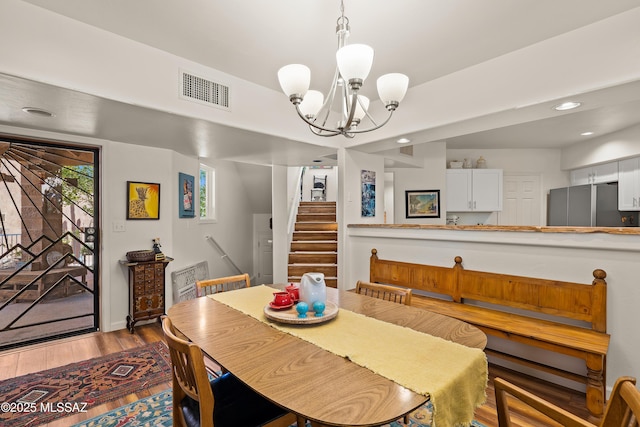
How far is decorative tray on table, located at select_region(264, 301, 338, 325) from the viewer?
1.51 metres

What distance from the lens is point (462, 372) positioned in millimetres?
1080

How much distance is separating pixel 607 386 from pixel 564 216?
3.67m

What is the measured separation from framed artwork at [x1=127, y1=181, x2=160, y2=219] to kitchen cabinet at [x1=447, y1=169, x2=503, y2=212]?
450cm

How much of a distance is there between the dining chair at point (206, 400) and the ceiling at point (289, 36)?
1.73 m

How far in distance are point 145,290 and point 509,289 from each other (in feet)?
11.8

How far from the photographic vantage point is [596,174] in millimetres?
4910

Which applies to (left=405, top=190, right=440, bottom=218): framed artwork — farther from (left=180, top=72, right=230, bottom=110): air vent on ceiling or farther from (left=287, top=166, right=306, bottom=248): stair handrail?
(left=180, top=72, right=230, bottom=110): air vent on ceiling

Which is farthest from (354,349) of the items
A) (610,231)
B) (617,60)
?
(617,60)

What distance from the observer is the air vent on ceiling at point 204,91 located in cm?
244

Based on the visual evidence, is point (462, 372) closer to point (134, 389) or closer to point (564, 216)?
point (134, 389)

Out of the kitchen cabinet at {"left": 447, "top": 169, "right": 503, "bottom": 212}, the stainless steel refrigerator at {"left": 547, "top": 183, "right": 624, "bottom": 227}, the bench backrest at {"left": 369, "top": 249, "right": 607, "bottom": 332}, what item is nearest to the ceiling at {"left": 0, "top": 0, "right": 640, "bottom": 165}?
the bench backrest at {"left": 369, "top": 249, "right": 607, "bottom": 332}

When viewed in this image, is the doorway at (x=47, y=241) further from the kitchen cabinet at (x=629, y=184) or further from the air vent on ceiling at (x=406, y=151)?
the kitchen cabinet at (x=629, y=184)

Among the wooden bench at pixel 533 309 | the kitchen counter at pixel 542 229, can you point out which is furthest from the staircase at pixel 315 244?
the kitchen counter at pixel 542 229

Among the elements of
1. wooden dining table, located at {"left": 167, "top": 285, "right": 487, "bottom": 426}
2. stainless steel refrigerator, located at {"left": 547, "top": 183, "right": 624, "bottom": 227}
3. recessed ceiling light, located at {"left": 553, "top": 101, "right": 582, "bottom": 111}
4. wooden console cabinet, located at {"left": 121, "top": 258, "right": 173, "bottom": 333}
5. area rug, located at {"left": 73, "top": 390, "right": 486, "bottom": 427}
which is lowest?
area rug, located at {"left": 73, "top": 390, "right": 486, "bottom": 427}
